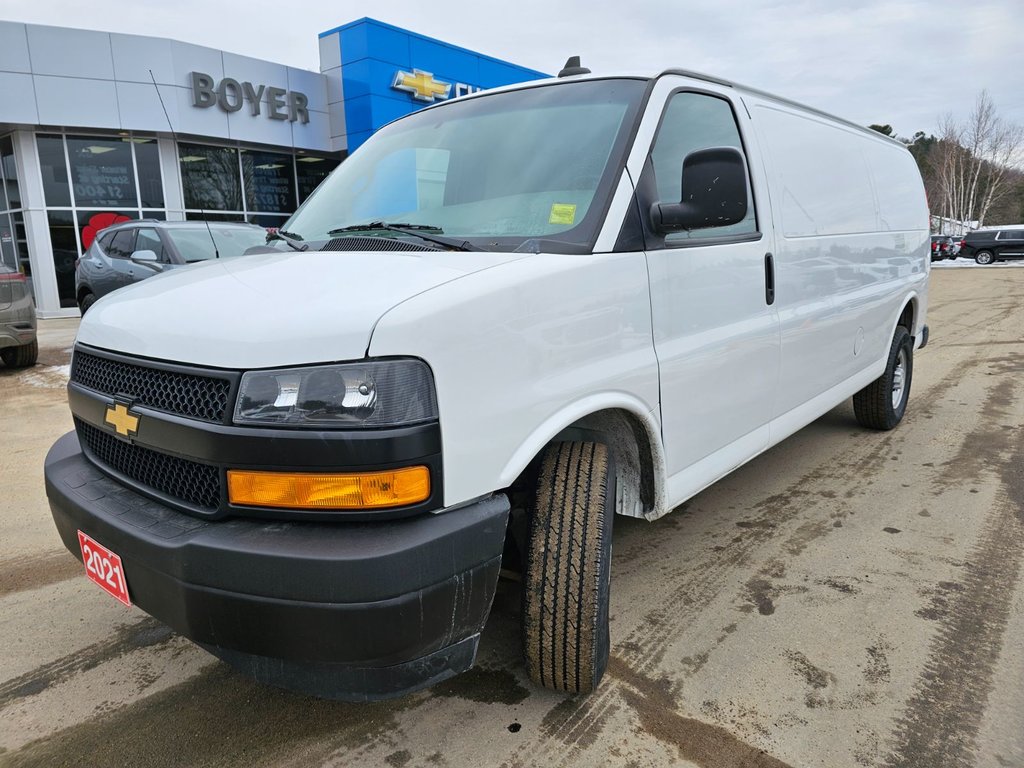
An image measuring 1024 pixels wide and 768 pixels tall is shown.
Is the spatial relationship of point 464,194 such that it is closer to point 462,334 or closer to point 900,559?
point 462,334

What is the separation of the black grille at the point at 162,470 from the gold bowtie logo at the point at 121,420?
2.3 inches

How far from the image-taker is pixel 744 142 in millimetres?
3059

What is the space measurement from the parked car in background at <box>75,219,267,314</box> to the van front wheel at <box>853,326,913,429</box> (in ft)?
19.8

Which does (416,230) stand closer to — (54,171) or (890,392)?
(890,392)

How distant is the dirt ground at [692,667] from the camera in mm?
2043

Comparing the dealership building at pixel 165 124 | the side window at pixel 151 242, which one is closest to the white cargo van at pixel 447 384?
the side window at pixel 151 242

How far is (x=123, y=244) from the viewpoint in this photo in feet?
30.7

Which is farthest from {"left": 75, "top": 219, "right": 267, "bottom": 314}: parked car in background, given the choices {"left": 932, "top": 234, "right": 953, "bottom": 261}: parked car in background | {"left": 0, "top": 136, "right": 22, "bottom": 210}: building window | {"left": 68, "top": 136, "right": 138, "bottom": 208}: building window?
{"left": 932, "top": 234, "right": 953, "bottom": 261}: parked car in background

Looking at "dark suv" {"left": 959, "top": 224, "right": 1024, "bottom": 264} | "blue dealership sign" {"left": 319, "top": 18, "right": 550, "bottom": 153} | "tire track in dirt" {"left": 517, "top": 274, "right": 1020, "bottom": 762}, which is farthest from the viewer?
"dark suv" {"left": 959, "top": 224, "right": 1024, "bottom": 264}

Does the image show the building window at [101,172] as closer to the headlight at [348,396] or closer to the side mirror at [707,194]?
the side mirror at [707,194]

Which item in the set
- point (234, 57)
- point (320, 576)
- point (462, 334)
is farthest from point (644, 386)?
point (234, 57)

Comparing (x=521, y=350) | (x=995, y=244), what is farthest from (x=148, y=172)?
(x=995, y=244)

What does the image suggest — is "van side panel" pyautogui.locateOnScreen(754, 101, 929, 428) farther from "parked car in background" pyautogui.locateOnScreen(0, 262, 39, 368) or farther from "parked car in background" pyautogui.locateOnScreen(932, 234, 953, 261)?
"parked car in background" pyautogui.locateOnScreen(932, 234, 953, 261)

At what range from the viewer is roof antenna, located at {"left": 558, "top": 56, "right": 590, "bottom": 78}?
2.99 metres
